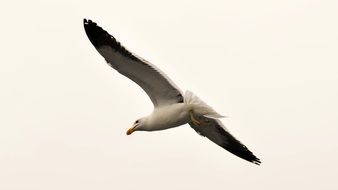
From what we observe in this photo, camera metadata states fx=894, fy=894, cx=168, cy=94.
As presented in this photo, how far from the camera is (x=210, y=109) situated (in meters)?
20.9

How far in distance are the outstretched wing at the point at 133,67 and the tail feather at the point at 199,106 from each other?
30 cm

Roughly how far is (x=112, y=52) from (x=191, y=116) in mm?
2451

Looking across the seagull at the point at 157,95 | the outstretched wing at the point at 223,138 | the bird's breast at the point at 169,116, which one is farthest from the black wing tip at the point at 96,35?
the outstretched wing at the point at 223,138

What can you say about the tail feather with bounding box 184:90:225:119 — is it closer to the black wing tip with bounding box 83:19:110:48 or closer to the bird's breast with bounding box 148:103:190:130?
the bird's breast with bounding box 148:103:190:130

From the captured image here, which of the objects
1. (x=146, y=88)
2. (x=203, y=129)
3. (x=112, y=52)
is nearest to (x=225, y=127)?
(x=203, y=129)

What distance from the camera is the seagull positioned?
2059 centimetres

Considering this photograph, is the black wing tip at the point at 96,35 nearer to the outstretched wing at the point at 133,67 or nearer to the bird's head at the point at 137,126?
the outstretched wing at the point at 133,67

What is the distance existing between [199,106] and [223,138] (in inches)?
85.2

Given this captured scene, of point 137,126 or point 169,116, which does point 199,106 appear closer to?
point 169,116

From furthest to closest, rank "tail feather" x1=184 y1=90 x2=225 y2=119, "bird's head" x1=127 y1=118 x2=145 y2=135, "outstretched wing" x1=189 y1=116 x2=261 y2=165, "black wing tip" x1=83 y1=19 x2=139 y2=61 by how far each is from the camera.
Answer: "outstretched wing" x1=189 y1=116 x2=261 y2=165 → "bird's head" x1=127 y1=118 x2=145 y2=135 → "tail feather" x1=184 y1=90 x2=225 y2=119 → "black wing tip" x1=83 y1=19 x2=139 y2=61

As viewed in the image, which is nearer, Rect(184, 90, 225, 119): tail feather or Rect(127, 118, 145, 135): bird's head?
Rect(184, 90, 225, 119): tail feather

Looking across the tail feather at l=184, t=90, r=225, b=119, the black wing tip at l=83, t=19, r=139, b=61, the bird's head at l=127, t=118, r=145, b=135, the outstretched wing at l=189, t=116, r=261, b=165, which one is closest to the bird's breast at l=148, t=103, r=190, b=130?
the tail feather at l=184, t=90, r=225, b=119

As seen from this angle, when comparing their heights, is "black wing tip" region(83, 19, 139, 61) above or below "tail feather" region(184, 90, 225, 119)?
above

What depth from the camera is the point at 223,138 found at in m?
22.9
